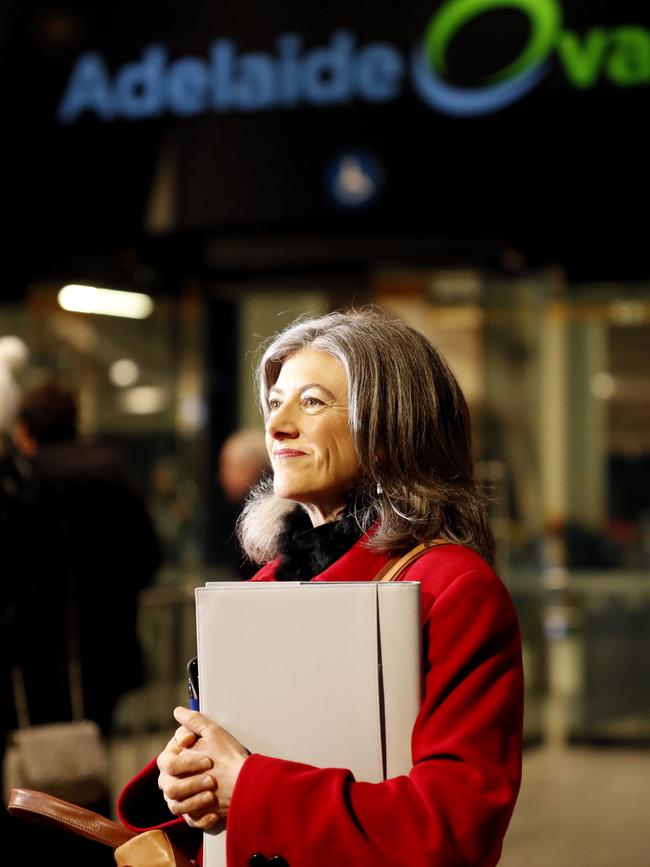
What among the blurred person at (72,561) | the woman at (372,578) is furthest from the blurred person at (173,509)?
the woman at (372,578)

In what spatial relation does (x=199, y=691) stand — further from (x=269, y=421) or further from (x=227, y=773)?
(x=269, y=421)

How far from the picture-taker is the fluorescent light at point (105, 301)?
863 centimetres

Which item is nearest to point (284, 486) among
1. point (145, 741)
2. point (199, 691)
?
point (199, 691)

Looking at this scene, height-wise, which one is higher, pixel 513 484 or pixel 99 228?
pixel 99 228

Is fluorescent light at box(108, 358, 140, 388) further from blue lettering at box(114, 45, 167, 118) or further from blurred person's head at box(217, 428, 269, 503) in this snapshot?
blurred person's head at box(217, 428, 269, 503)

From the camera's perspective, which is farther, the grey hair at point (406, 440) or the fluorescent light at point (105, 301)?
the fluorescent light at point (105, 301)

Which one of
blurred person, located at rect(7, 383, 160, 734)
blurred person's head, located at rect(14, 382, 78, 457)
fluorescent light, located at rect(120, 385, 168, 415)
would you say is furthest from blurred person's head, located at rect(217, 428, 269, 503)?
fluorescent light, located at rect(120, 385, 168, 415)

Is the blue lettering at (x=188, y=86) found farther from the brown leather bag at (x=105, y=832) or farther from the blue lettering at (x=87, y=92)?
the brown leather bag at (x=105, y=832)

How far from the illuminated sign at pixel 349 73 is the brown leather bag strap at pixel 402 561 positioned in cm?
598

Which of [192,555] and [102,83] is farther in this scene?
[192,555]

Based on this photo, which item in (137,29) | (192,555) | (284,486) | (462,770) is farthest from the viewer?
(192,555)

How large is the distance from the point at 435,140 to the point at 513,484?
2.26m

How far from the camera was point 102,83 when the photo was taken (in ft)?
26.7

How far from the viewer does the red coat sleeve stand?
5.82 ft
